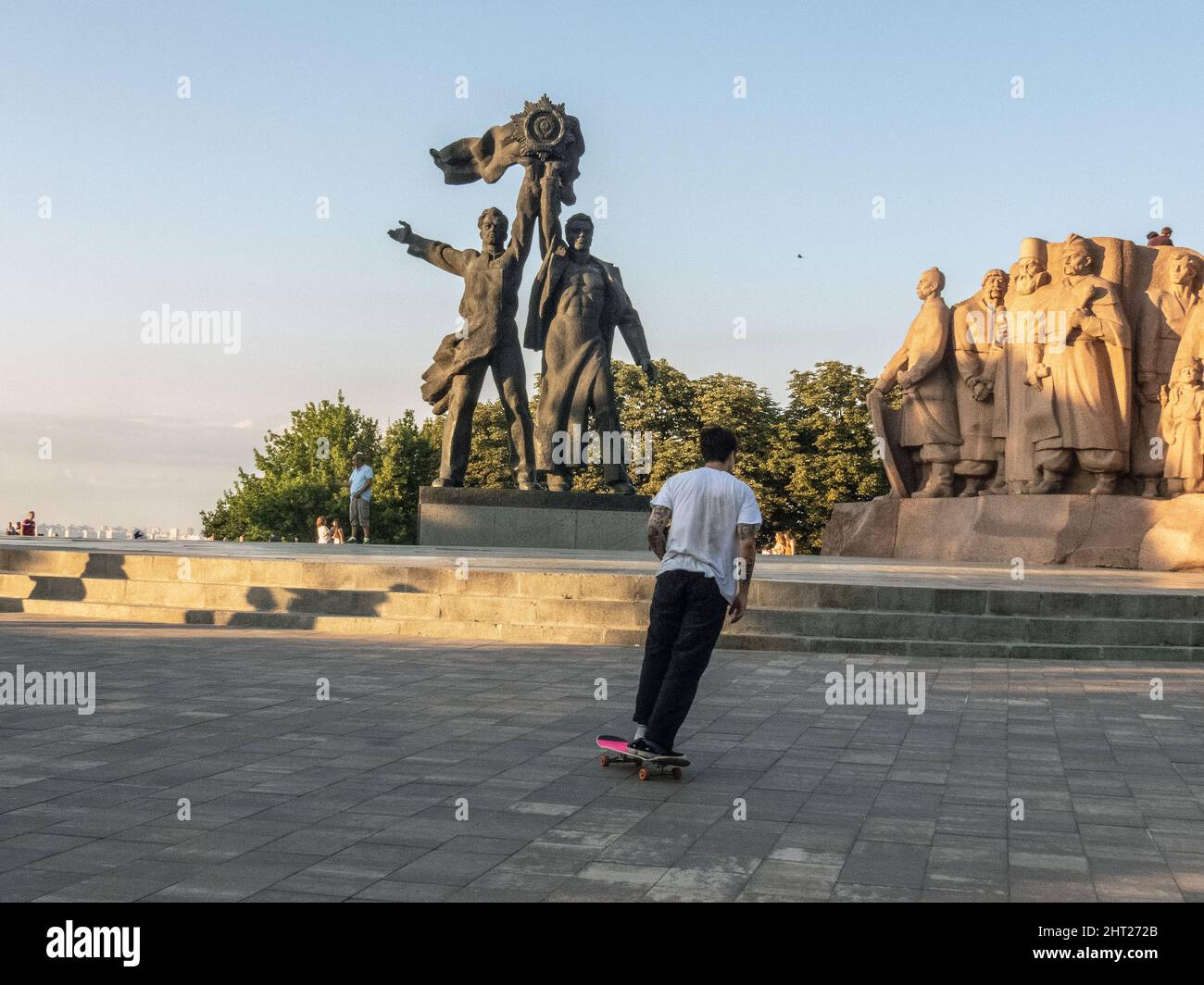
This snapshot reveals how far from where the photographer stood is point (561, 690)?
839 cm

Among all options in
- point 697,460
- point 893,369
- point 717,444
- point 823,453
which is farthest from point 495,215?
point 823,453

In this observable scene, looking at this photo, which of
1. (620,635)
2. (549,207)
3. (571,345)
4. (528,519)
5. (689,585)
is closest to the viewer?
(689,585)

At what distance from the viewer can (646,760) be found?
224 inches

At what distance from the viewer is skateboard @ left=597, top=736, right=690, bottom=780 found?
5691 mm

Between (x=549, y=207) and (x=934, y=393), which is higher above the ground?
(x=549, y=207)

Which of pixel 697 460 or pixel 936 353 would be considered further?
pixel 697 460

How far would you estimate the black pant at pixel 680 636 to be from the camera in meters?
5.78

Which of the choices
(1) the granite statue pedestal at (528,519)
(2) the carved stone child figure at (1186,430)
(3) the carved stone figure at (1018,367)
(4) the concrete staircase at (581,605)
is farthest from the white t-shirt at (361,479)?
(2) the carved stone child figure at (1186,430)

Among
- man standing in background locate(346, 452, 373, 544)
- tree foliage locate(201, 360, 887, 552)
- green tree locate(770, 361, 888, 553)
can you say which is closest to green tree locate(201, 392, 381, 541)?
tree foliage locate(201, 360, 887, 552)

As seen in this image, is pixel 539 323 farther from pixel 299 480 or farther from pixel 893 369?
pixel 299 480

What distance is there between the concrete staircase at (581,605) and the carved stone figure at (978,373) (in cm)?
706

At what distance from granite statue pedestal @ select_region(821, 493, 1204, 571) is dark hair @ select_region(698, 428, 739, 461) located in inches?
474

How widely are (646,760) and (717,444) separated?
1538 mm

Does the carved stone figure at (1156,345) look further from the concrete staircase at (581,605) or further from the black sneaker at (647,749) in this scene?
the black sneaker at (647,749)
